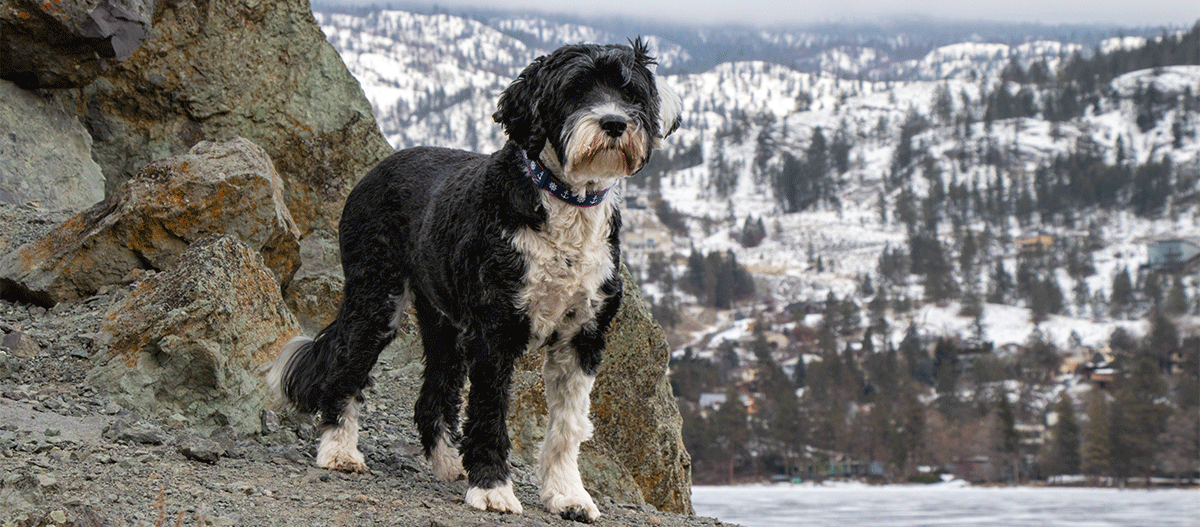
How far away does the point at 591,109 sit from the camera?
5258 millimetres

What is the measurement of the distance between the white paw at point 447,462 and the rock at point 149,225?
3361 mm

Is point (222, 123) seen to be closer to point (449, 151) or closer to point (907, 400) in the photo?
point (449, 151)

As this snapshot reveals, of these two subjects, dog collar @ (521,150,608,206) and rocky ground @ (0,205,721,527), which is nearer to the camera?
rocky ground @ (0,205,721,527)

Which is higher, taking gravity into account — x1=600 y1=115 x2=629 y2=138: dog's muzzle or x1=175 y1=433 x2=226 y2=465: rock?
x1=600 y1=115 x2=629 y2=138: dog's muzzle

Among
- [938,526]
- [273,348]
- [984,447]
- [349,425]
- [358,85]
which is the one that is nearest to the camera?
[349,425]

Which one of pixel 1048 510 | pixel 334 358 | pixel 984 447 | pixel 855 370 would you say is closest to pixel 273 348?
pixel 334 358

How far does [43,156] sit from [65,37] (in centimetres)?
138

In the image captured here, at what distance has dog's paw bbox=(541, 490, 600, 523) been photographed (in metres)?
6.01

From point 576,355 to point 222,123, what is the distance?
324 inches

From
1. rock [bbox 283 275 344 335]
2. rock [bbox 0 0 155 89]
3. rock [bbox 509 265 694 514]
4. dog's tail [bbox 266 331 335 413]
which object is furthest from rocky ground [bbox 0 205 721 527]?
rock [bbox 0 0 155 89]

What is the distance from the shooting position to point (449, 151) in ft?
24.1

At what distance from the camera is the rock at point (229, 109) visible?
1225cm

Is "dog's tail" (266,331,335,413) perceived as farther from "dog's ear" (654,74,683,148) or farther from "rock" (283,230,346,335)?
"rock" (283,230,346,335)

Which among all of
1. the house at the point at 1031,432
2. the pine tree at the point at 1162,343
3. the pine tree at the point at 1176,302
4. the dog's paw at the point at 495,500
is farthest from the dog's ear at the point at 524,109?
the pine tree at the point at 1176,302
